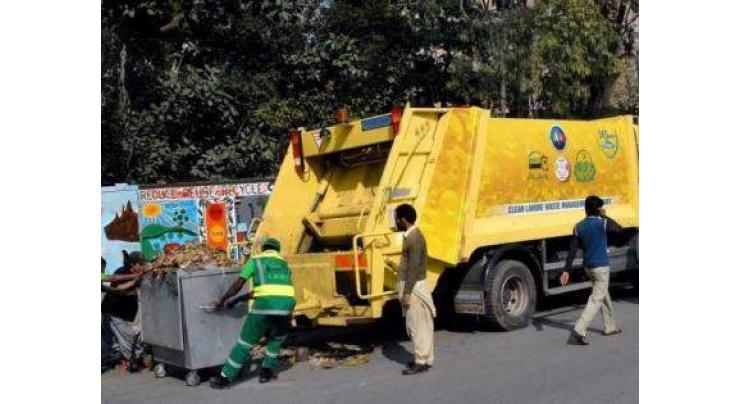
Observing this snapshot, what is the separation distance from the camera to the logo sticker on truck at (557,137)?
8.84 m

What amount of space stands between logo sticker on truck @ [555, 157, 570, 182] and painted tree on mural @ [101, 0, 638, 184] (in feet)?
11.8

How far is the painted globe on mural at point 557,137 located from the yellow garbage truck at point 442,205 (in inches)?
0.6

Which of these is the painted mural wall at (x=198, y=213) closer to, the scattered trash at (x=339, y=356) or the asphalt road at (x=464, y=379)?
the scattered trash at (x=339, y=356)

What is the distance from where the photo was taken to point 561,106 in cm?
1284

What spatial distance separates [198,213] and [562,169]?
4978mm

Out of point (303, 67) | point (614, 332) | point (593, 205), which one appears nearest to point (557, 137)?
point (593, 205)

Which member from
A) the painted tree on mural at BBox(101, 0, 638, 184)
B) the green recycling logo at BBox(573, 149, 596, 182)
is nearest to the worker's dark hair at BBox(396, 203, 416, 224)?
the green recycling logo at BBox(573, 149, 596, 182)

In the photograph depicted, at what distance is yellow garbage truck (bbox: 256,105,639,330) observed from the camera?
7.16 meters

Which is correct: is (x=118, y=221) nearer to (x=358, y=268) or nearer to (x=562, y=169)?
(x=358, y=268)

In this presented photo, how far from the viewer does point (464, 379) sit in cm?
624

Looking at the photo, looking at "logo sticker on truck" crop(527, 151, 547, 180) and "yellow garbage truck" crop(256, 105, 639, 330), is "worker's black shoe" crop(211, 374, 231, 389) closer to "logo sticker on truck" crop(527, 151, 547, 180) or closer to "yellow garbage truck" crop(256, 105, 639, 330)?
"yellow garbage truck" crop(256, 105, 639, 330)

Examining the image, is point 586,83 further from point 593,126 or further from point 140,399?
point 140,399

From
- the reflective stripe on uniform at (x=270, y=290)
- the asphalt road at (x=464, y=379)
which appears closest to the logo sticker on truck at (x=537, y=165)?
the asphalt road at (x=464, y=379)

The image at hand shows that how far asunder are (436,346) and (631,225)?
3.60 meters
